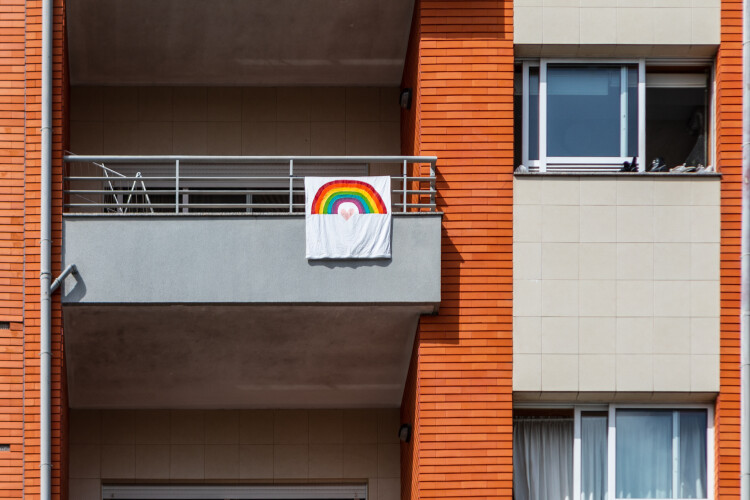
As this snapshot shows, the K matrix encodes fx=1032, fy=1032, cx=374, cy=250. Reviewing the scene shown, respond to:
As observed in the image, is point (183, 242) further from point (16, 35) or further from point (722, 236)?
point (722, 236)

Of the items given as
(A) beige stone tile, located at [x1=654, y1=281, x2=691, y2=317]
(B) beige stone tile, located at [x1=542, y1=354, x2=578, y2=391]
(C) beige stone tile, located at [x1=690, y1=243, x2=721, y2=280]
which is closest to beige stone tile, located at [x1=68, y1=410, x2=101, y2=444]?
(B) beige stone tile, located at [x1=542, y1=354, x2=578, y2=391]

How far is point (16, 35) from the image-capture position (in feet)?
36.5

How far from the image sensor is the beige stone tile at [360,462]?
506 inches

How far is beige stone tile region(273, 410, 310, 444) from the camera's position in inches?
508

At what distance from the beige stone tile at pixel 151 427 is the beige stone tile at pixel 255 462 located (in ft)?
3.22

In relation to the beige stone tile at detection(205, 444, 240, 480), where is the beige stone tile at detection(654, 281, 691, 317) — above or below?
above

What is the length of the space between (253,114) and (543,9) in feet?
13.3

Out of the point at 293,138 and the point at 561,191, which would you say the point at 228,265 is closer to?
the point at 293,138

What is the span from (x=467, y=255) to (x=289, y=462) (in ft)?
12.3

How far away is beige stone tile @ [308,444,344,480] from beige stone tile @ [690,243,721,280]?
15.8 feet

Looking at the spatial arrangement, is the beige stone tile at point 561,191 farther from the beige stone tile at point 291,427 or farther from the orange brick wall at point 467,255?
the beige stone tile at point 291,427

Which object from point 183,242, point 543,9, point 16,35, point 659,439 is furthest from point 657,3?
point 16,35

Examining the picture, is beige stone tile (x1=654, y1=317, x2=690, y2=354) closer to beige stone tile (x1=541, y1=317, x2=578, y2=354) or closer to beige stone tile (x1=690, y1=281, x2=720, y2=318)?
beige stone tile (x1=690, y1=281, x2=720, y2=318)

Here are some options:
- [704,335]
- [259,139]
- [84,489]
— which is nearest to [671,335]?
[704,335]
